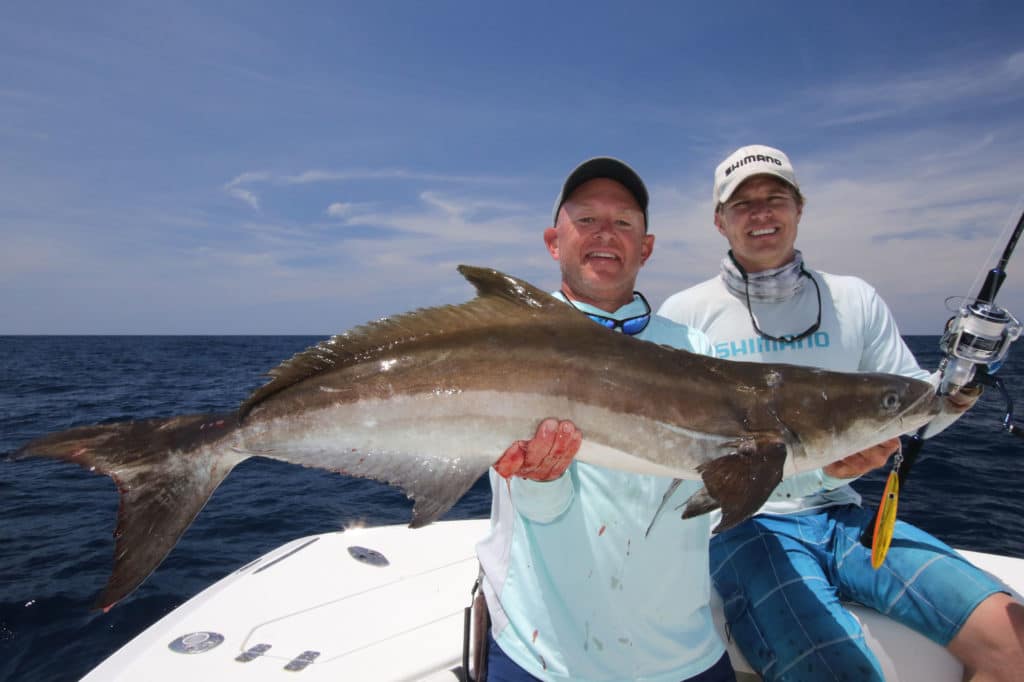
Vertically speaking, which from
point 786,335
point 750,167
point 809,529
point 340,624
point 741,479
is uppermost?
point 750,167

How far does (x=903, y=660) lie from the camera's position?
337cm

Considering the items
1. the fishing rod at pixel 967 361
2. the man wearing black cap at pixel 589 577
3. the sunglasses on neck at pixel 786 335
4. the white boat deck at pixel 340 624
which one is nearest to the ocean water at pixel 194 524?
the white boat deck at pixel 340 624

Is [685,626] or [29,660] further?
[29,660]

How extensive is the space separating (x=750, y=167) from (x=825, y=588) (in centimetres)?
270

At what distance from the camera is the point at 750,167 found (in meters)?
4.04

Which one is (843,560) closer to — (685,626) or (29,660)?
(685,626)

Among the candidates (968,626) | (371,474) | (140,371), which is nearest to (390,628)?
(371,474)

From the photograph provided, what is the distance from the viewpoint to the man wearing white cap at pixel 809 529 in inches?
122

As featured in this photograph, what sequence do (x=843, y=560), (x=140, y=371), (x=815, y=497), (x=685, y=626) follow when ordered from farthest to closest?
(x=140, y=371) → (x=815, y=497) → (x=843, y=560) → (x=685, y=626)

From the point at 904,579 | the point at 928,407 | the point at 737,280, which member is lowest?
the point at 904,579

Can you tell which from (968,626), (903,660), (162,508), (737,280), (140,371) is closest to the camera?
(162,508)

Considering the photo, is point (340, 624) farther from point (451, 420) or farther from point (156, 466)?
point (451, 420)

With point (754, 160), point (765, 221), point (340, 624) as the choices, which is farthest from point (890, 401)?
point (340, 624)

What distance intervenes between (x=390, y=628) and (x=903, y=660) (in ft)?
10.3
